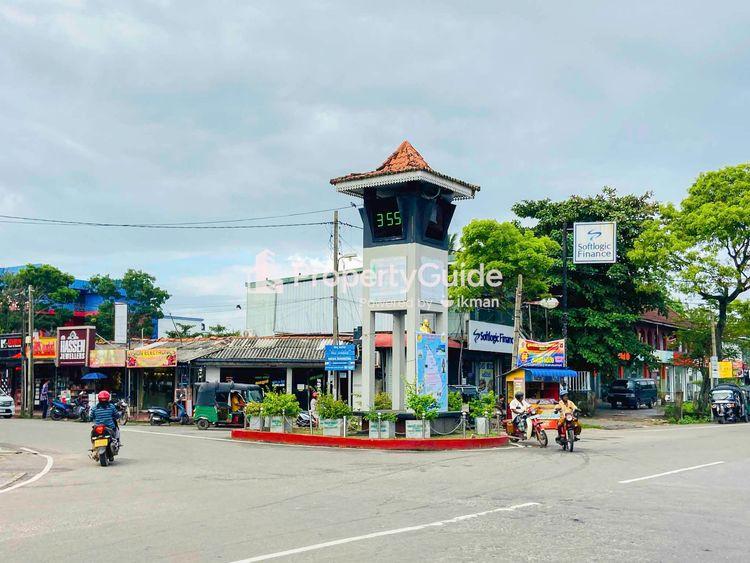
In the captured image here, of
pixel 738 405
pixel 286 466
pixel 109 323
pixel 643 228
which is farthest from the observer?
pixel 109 323

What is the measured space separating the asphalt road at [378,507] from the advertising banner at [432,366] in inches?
144

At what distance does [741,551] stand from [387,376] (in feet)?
106

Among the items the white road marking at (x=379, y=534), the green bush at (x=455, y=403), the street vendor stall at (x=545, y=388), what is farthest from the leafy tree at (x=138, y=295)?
the white road marking at (x=379, y=534)

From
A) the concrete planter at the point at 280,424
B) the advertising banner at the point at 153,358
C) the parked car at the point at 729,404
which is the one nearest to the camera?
the concrete planter at the point at 280,424

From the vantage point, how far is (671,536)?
8867 millimetres

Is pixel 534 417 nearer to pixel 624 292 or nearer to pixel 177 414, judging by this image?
pixel 177 414

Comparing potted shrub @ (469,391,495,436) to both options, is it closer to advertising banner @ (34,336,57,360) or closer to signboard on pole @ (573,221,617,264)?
signboard on pole @ (573,221,617,264)

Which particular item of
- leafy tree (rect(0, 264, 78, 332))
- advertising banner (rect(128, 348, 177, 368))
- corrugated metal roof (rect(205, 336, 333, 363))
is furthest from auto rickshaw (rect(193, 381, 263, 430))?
leafy tree (rect(0, 264, 78, 332))

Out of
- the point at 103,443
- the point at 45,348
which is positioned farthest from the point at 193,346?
the point at 103,443

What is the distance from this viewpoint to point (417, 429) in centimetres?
2277

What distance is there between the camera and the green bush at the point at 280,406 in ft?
83.6

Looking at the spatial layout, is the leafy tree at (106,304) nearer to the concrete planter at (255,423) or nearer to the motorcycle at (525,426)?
the concrete planter at (255,423)

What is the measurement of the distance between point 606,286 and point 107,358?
2883cm

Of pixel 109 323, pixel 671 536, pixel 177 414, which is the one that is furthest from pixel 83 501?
pixel 109 323
